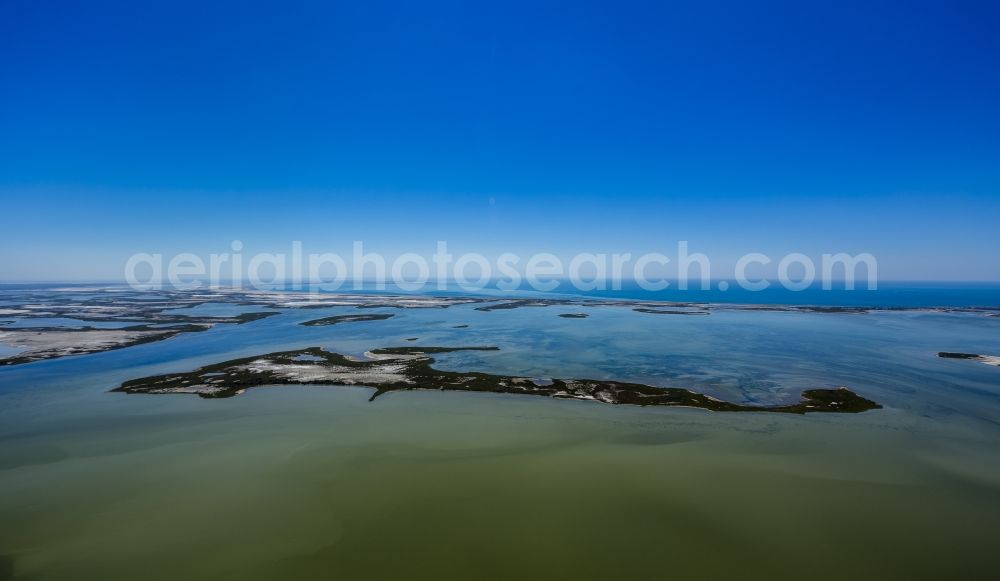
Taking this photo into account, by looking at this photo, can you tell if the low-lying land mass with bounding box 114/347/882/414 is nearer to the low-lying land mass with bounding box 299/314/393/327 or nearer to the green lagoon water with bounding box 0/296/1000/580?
the green lagoon water with bounding box 0/296/1000/580

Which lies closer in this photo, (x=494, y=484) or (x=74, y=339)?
(x=494, y=484)

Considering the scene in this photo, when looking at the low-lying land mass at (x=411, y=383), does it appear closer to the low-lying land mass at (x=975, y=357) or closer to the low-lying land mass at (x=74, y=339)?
the low-lying land mass at (x=74, y=339)

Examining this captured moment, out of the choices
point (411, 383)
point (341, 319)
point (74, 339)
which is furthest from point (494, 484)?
point (341, 319)

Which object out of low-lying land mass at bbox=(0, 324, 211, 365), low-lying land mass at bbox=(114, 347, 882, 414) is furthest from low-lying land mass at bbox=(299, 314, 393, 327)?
low-lying land mass at bbox=(114, 347, 882, 414)

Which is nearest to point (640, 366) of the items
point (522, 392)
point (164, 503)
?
point (522, 392)

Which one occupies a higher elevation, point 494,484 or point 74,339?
point 74,339

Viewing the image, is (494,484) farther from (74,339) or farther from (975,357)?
(74,339)

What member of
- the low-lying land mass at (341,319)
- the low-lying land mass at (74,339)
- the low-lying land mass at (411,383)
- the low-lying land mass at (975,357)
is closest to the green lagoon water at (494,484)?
the low-lying land mass at (411,383)
